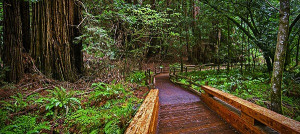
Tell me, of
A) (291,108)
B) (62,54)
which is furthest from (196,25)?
(62,54)

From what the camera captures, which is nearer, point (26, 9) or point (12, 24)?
point (12, 24)

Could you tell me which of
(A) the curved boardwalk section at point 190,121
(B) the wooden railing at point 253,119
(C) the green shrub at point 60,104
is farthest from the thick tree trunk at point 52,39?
(B) the wooden railing at point 253,119

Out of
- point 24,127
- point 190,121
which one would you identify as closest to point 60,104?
point 24,127

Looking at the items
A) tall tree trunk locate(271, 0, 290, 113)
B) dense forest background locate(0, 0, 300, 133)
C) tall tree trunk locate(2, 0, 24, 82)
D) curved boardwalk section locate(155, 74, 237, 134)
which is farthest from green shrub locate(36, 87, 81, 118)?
tall tree trunk locate(271, 0, 290, 113)

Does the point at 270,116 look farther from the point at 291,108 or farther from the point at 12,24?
the point at 12,24

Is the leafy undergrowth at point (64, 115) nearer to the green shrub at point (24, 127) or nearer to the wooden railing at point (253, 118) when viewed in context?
the green shrub at point (24, 127)

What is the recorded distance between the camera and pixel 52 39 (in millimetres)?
6254

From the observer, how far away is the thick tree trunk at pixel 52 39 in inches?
244

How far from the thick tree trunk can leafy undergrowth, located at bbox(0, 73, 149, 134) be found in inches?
60.9

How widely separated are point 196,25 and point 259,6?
8065 millimetres

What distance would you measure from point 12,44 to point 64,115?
4.81 m

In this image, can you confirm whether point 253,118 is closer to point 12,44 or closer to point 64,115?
point 64,115

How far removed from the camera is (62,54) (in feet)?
21.1

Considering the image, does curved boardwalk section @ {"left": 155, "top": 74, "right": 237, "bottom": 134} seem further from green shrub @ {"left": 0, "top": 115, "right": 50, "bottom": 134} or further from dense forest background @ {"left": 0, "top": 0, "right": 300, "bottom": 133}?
green shrub @ {"left": 0, "top": 115, "right": 50, "bottom": 134}
